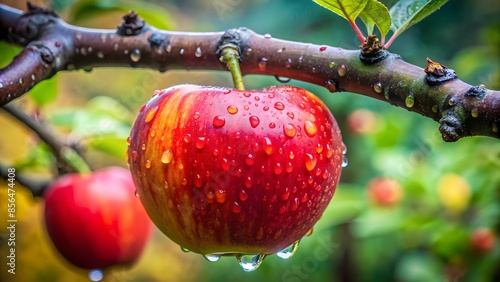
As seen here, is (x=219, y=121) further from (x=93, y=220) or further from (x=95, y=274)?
(x=95, y=274)

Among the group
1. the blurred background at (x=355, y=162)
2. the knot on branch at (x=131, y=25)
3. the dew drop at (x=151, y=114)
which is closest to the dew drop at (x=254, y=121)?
the dew drop at (x=151, y=114)

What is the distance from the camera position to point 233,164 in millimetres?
509

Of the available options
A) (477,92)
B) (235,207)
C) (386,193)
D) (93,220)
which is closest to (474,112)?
(477,92)

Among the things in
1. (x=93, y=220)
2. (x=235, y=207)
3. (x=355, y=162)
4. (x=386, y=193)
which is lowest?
(x=355, y=162)

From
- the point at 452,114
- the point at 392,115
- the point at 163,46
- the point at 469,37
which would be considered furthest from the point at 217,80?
the point at 452,114

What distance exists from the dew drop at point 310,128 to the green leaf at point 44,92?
0.78 metres

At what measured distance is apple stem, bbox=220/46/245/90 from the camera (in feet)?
1.82

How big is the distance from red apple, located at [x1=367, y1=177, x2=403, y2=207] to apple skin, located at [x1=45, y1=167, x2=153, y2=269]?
87cm

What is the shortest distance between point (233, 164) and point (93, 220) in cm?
66

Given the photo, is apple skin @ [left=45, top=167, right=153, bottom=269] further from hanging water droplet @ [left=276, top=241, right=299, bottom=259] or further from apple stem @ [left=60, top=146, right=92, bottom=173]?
hanging water droplet @ [left=276, top=241, right=299, bottom=259]

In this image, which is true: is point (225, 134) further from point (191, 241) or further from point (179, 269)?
point (179, 269)

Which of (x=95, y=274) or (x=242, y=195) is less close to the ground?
Result: (x=242, y=195)

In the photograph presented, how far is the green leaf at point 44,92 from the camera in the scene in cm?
114

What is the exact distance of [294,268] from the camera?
7.43 feet
